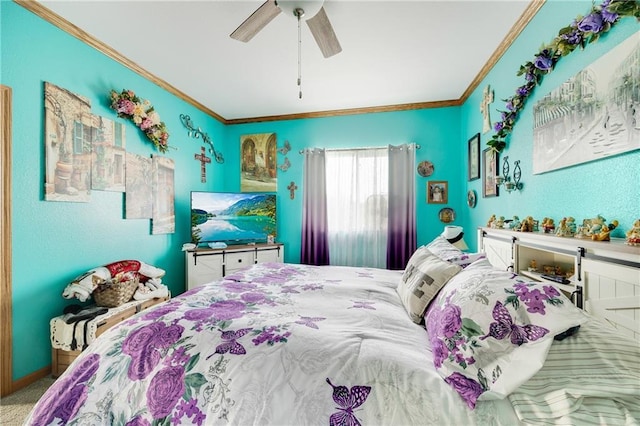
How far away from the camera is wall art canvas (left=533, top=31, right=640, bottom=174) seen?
3.69ft

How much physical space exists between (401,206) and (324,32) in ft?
7.90

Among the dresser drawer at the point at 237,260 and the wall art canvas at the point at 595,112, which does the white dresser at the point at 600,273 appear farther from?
the dresser drawer at the point at 237,260

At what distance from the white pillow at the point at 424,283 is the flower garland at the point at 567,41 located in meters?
1.30

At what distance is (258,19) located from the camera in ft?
5.68

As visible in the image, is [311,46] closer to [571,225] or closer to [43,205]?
[571,225]

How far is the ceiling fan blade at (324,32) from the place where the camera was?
1718mm

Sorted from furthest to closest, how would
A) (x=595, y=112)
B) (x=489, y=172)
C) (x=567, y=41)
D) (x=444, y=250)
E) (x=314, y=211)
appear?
(x=314, y=211)
(x=489, y=172)
(x=444, y=250)
(x=567, y=41)
(x=595, y=112)

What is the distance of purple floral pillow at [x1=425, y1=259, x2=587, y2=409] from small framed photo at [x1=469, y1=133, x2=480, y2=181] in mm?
2388

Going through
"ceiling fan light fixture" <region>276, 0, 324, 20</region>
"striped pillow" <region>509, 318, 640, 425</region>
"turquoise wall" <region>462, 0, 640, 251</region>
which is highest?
"ceiling fan light fixture" <region>276, 0, 324, 20</region>

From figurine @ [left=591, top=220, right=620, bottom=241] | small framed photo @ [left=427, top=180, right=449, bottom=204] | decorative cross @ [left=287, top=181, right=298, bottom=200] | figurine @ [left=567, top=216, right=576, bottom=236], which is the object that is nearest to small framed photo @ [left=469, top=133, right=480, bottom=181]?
small framed photo @ [left=427, top=180, right=449, bottom=204]

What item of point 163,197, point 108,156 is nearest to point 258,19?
point 108,156

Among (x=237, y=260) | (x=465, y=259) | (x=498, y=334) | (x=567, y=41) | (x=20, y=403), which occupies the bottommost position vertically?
(x=20, y=403)

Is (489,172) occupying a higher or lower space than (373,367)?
higher

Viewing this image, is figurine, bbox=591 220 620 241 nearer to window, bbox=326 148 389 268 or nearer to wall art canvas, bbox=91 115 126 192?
window, bbox=326 148 389 268
